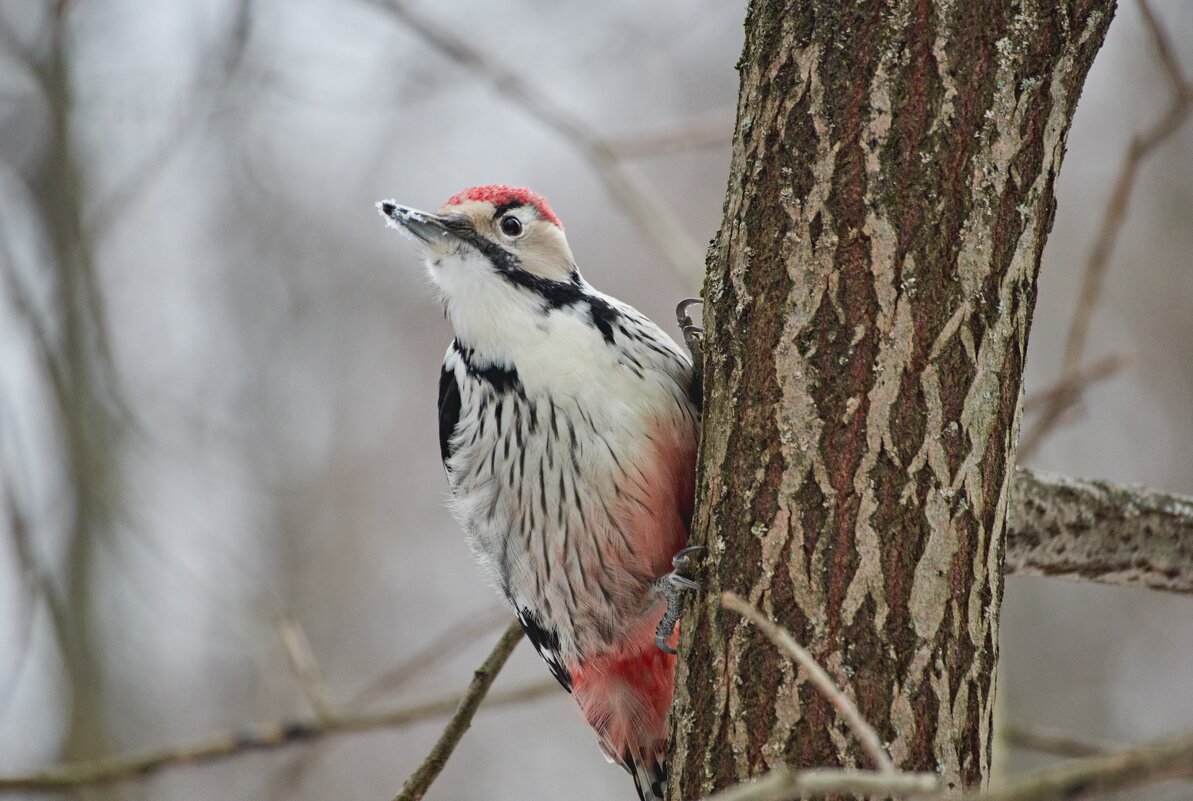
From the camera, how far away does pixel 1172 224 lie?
319 inches

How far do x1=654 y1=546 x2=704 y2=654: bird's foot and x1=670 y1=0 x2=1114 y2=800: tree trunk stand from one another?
22cm

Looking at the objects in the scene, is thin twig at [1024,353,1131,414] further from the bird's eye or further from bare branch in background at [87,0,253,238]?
bare branch in background at [87,0,253,238]

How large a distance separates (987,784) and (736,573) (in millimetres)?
460

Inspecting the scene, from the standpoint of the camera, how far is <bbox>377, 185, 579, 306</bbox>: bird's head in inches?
101

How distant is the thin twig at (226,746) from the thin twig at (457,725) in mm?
106

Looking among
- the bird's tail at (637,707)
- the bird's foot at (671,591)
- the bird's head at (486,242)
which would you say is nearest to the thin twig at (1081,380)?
the bird's foot at (671,591)

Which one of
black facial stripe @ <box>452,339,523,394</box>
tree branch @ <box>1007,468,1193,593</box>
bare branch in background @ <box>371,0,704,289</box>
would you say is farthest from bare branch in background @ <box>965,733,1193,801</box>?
bare branch in background @ <box>371,0,704,289</box>

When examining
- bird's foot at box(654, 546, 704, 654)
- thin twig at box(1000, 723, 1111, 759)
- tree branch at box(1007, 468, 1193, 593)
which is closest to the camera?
bird's foot at box(654, 546, 704, 654)

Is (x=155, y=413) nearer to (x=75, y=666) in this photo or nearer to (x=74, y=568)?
(x=74, y=568)

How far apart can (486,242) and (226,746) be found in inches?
50.2

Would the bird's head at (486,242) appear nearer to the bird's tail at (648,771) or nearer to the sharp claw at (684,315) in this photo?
the sharp claw at (684,315)

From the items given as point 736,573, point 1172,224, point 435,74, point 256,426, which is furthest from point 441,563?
point 736,573

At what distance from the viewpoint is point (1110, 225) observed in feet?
8.41

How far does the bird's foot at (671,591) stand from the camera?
1.85 meters
